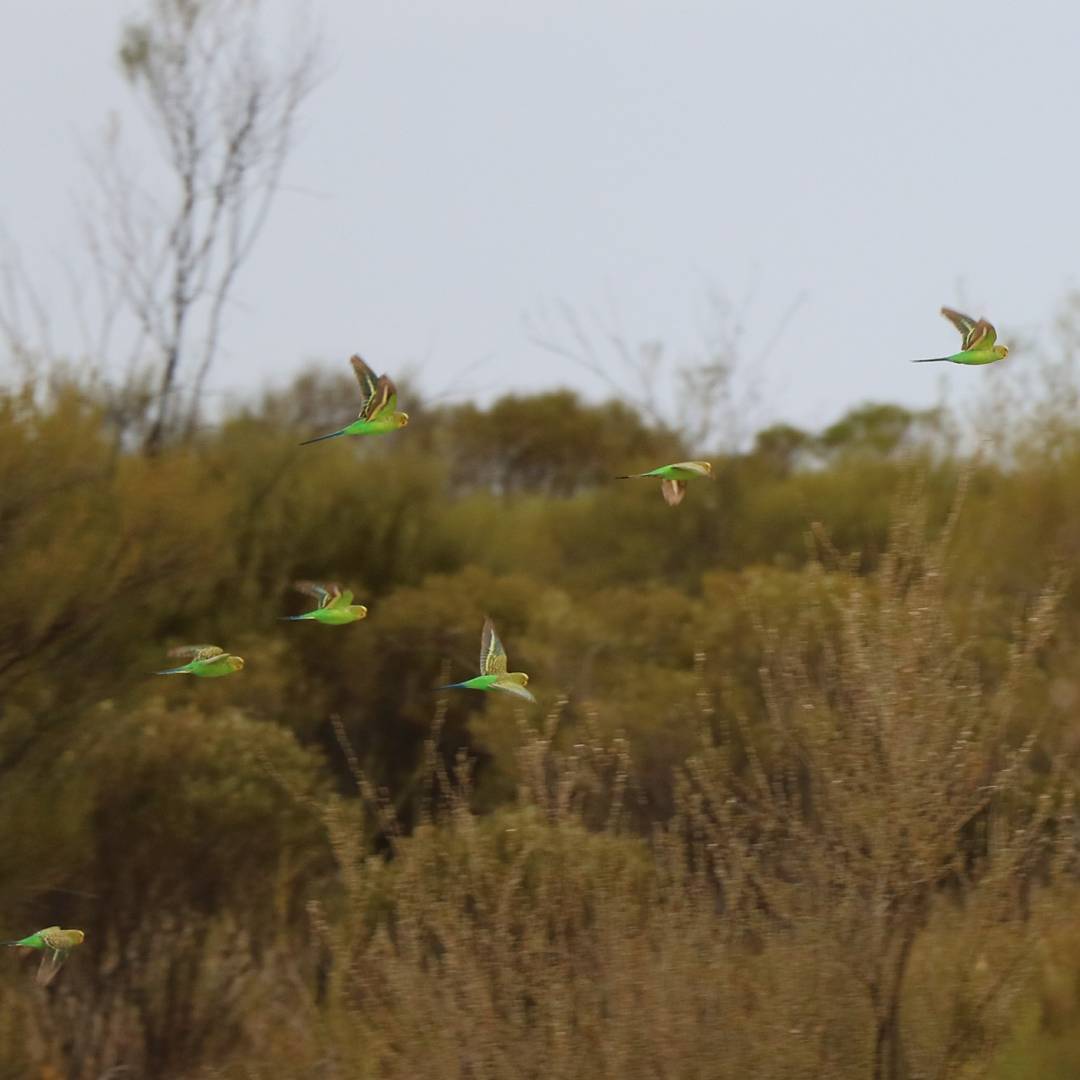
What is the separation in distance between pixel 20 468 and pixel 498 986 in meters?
4.16

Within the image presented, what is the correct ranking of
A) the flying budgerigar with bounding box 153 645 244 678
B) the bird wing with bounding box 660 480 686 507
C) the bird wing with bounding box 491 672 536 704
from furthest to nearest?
the flying budgerigar with bounding box 153 645 244 678, the bird wing with bounding box 660 480 686 507, the bird wing with bounding box 491 672 536 704

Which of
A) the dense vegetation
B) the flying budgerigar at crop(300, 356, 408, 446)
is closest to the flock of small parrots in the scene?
the flying budgerigar at crop(300, 356, 408, 446)

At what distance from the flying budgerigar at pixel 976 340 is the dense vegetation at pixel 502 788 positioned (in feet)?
3.00

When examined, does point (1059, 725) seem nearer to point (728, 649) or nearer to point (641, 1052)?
point (728, 649)

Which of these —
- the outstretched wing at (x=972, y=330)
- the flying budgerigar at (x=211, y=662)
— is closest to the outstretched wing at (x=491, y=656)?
the flying budgerigar at (x=211, y=662)

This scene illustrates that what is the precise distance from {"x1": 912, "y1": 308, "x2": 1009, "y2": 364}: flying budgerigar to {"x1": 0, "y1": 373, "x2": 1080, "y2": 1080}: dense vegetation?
92 centimetres

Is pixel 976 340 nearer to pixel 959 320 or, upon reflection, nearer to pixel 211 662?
pixel 959 320

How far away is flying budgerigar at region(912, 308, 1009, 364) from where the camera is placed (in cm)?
437

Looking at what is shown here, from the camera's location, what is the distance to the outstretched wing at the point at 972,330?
4387mm

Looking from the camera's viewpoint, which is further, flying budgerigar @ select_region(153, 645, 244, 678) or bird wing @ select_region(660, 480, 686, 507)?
flying budgerigar @ select_region(153, 645, 244, 678)

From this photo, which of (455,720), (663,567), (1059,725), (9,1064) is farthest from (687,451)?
(9,1064)

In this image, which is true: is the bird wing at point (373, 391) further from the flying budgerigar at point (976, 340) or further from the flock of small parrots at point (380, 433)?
the flying budgerigar at point (976, 340)

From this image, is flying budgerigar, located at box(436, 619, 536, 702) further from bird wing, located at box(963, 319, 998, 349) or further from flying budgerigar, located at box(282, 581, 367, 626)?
bird wing, located at box(963, 319, 998, 349)

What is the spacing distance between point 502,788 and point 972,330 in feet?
27.0
